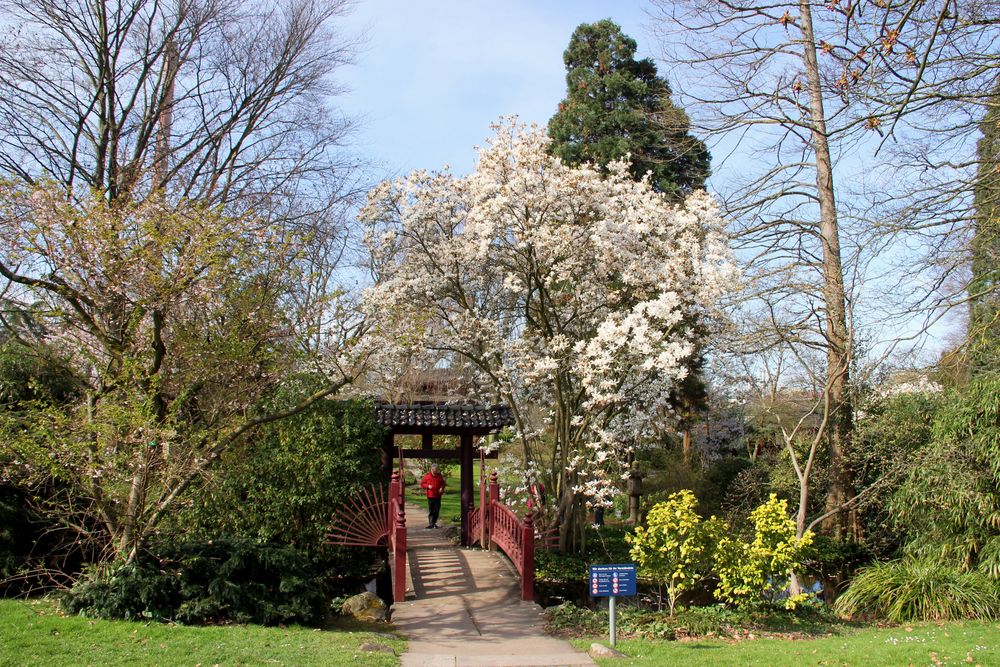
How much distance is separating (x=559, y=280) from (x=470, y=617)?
17.2 ft

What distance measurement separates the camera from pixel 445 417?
14.9 metres

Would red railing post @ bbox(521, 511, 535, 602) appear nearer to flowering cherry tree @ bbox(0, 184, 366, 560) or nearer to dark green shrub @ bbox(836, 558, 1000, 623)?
flowering cherry tree @ bbox(0, 184, 366, 560)

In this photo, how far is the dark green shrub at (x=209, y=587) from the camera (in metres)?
8.17

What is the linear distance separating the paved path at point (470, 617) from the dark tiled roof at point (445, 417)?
226cm

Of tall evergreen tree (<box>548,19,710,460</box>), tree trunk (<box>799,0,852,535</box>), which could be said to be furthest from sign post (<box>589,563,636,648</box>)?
tall evergreen tree (<box>548,19,710,460</box>)

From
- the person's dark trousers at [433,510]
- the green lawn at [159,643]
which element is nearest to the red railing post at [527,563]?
the green lawn at [159,643]

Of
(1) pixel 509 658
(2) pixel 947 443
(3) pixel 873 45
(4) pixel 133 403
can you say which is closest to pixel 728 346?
(2) pixel 947 443

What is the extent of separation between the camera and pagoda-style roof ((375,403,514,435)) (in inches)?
578

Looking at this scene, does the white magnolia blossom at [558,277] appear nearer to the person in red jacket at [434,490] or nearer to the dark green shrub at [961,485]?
the dark green shrub at [961,485]

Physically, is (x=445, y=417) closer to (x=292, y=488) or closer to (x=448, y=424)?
(x=448, y=424)

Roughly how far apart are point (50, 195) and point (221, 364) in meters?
2.55

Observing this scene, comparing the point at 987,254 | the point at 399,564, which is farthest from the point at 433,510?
the point at 987,254

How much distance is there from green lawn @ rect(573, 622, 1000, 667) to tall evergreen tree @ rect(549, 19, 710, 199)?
12.3 meters

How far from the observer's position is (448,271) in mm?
13125
